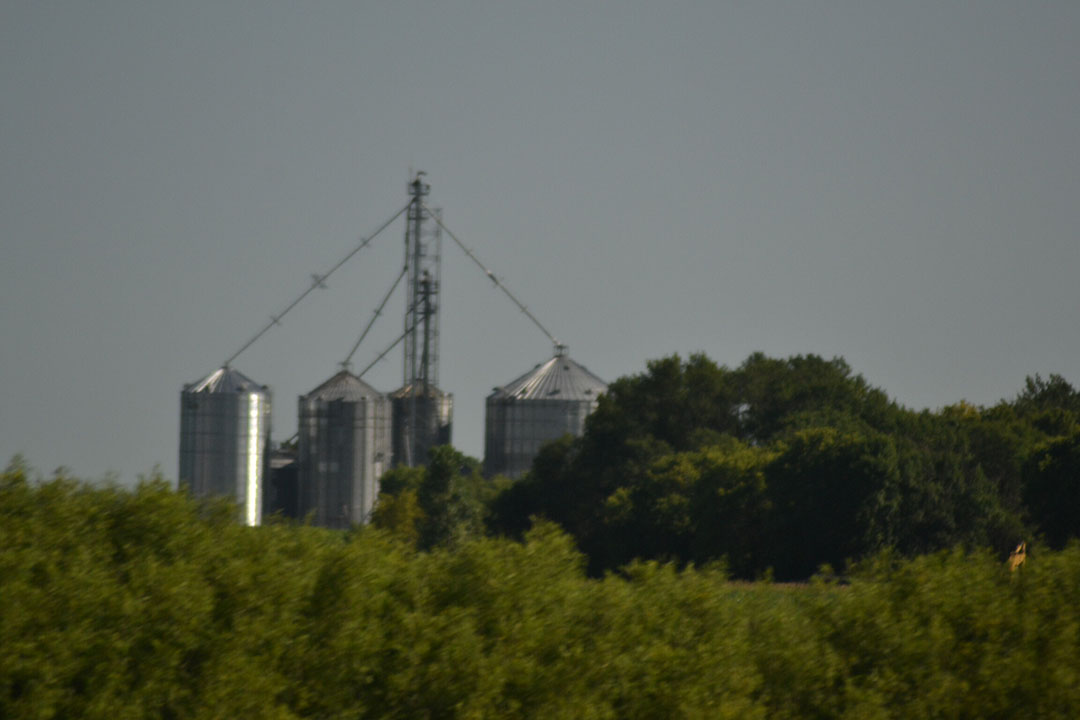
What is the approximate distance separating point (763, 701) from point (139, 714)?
21.2 feet

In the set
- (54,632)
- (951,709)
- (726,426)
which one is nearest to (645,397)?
(726,426)

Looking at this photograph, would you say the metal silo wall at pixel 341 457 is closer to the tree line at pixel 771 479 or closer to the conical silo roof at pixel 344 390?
the conical silo roof at pixel 344 390

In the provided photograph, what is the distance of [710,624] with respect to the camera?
15102 millimetres

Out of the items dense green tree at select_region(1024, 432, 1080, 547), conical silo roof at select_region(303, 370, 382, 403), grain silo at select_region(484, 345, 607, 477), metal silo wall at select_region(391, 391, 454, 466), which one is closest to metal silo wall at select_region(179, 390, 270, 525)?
conical silo roof at select_region(303, 370, 382, 403)

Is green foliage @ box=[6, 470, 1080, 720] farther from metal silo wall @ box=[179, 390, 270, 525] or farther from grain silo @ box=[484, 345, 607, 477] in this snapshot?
grain silo @ box=[484, 345, 607, 477]

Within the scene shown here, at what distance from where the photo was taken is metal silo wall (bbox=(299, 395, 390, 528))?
260 feet

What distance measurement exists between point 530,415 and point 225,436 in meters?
17.4

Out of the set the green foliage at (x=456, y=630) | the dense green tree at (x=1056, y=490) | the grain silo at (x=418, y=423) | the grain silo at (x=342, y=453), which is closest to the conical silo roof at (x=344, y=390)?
the grain silo at (x=342, y=453)

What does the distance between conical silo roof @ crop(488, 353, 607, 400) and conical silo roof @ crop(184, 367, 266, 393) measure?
554 inches

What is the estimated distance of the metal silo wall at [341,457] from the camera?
3123 inches

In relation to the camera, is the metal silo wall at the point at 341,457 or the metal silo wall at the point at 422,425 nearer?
the metal silo wall at the point at 341,457

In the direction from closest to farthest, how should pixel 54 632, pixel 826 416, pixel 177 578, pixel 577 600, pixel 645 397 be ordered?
pixel 54 632
pixel 177 578
pixel 577 600
pixel 826 416
pixel 645 397

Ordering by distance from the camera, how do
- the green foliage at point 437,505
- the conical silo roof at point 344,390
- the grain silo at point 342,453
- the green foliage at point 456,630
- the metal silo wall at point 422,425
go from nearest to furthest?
the green foliage at point 456,630 < the green foliage at point 437,505 < the grain silo at point 342,453 < the conical silo roof at point 344,390 < the metal silo wall at point 422,425

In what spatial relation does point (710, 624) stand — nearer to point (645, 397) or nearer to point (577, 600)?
point (577, 600)
